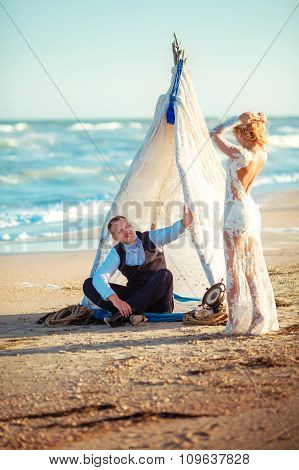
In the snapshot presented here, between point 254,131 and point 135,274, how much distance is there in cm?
171

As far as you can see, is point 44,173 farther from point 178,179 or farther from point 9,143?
point 178,179

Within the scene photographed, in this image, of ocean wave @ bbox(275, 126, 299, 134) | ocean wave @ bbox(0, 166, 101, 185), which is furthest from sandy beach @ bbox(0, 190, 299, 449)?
ocean wave @ bbox(275, 126, 299, 134)

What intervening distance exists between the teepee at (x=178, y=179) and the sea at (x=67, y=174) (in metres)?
3.51

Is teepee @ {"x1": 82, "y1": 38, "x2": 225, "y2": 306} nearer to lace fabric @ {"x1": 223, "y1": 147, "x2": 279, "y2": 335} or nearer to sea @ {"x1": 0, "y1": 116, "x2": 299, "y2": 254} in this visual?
lace fabric @ {"x1": 223, "y1": 147, "x2": 279, "y2": 335}

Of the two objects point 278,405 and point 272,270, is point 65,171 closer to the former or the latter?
point 272,270

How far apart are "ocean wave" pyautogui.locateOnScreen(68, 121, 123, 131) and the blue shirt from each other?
30.1 meters

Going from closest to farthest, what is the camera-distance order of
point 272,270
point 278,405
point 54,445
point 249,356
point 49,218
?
point 54,445, point 278,405, point 249,356, point 272,270, point 49,218

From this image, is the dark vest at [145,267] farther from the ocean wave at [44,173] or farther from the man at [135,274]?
the ocean wave at [44,173]

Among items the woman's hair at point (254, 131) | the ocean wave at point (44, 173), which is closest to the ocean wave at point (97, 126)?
the ocean wave at point (44, 173)

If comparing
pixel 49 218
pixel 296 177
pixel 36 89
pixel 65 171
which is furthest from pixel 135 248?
pixel 36 89

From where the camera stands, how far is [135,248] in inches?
272

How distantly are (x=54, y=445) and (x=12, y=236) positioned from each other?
9.25 meters


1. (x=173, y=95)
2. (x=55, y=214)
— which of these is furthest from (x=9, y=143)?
(x=173, y=95)

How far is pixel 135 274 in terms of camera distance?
6988 mm
